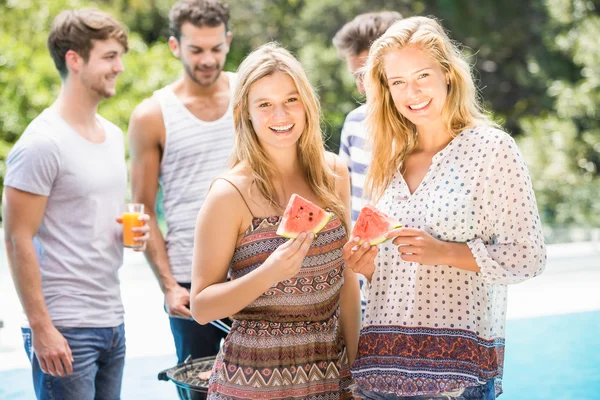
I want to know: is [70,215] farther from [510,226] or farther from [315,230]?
[510,226]

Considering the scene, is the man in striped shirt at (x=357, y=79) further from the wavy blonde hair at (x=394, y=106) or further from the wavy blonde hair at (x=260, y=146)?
the wavy blonde hair at (x=260, y=146)

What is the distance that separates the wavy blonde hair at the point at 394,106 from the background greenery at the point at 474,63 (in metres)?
9.78

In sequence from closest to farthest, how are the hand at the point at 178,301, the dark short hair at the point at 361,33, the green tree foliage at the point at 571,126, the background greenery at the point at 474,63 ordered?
the hand at the point at 178,301
the dark short hair at the point at 361,33
the background greenery at the point at 474,63
the green tree foliage at the point at 571,126

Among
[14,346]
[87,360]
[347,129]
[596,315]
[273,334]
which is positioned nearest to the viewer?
[273,334]

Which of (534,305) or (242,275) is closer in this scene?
(242,275)

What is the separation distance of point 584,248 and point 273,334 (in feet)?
32.2

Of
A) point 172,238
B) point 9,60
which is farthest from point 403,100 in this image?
point 9,60

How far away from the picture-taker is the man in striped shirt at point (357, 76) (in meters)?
4.03

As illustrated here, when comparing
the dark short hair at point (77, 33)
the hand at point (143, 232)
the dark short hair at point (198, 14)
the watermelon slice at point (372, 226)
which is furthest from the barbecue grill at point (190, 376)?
the dark short hair at point (198, 14)

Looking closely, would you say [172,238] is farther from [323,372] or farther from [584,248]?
[584,248]

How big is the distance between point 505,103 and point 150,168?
65.1 feet

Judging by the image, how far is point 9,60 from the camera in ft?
49.3

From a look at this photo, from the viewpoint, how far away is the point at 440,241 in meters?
2.65

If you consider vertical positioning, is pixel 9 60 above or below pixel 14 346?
above
